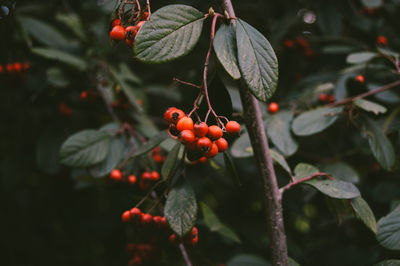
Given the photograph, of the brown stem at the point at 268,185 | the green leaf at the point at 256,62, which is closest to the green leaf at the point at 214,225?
the brown stem at the point at 268,185

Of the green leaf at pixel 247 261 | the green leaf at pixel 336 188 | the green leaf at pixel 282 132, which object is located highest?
the green leaf at pixel 336 188

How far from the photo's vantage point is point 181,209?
952 mm

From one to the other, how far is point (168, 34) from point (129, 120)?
1163mm

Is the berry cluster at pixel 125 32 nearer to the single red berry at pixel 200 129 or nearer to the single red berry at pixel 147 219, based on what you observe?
the single red berry at pixel 200 129

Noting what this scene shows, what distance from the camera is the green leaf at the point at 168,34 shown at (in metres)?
0.77

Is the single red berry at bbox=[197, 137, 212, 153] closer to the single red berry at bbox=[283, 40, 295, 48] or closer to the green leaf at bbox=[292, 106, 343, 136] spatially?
the green leaf at bbox=[292, 106, 343, 136]

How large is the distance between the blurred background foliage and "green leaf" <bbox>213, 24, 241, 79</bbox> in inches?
23.7

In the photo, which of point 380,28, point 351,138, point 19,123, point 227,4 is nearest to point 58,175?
point 19,123

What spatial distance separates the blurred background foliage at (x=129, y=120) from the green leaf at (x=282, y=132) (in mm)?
259

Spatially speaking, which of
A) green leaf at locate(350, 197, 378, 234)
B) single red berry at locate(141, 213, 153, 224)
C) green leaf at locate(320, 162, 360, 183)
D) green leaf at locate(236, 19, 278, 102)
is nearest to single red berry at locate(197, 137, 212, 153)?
green leaf at locate(236, 19, 278, 102)

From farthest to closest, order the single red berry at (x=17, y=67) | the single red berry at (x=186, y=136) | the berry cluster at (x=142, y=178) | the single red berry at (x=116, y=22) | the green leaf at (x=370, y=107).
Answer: the single red berry at (x=17, y=67), the berry cluster at (x=142, y=178), the green leaf at (x=370, y=107), the single red berry at (x=116, y=22), the single red berry at (x=186, y=136)

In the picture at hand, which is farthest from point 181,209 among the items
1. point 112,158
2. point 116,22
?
point 112,158

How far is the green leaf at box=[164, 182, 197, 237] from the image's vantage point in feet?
3.00

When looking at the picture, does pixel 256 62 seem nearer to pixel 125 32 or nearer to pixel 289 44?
pixel 125 32
